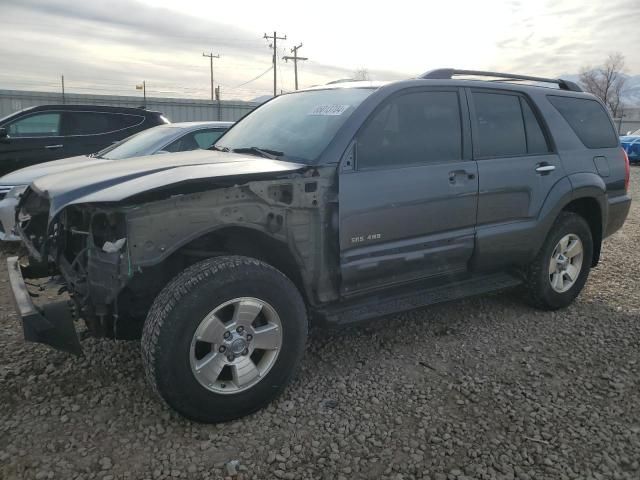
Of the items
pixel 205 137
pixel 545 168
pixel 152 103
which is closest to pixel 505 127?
pixel 545 168

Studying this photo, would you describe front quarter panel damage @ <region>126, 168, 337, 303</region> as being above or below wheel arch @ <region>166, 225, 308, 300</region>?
above

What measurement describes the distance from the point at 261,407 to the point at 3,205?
429cm

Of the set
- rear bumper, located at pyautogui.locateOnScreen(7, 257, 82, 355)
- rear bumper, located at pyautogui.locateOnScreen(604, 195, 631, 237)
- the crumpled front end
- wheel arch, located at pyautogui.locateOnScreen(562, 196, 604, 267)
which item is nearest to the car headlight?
the crumpled front end

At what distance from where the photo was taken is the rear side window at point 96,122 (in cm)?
777

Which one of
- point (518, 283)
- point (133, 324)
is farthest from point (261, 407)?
point (518, 283)

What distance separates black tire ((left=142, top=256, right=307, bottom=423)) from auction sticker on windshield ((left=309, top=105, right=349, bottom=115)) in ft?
3.89

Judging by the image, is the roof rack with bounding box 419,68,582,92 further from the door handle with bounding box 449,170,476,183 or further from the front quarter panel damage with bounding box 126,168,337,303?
the front quarter panel damage with bounding box 126,168,337,303

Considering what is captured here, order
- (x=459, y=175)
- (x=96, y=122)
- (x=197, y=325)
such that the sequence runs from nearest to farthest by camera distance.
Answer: (x=197, y=325)
(x=459, y=175)
(x=96, y=122)

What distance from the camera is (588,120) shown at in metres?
4.51

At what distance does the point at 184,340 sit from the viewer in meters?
2.47

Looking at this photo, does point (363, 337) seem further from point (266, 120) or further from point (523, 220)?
point (266, 120)

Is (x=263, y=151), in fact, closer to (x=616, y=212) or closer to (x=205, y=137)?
(x=205, y=137)

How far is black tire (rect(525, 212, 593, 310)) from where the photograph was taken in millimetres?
4195

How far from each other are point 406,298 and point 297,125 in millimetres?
1387
